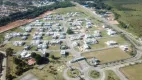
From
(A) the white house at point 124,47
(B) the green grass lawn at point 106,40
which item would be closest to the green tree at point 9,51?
(B) the green grass lawn at point 106,40

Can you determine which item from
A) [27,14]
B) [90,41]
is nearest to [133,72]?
[90,41]

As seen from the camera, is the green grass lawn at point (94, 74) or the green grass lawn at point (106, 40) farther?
the green grass lawn at point (106, 40)

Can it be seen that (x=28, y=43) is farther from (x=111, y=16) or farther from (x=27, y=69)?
(x=111, y=16)

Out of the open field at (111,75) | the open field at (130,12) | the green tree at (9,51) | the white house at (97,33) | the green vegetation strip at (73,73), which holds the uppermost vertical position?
the open field at (130,12)

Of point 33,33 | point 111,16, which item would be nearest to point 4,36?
point 33,33

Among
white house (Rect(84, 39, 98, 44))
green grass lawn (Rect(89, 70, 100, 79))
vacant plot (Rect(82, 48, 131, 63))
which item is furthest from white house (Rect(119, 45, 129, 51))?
green grass lawn (Rect(89, 70, 100, 79))

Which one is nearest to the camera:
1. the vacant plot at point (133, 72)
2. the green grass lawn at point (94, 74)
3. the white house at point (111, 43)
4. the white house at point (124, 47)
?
the vacant plot at point (133, 72)

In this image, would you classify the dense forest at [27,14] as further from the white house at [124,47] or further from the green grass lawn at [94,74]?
the green grass lawn at [94,74]
